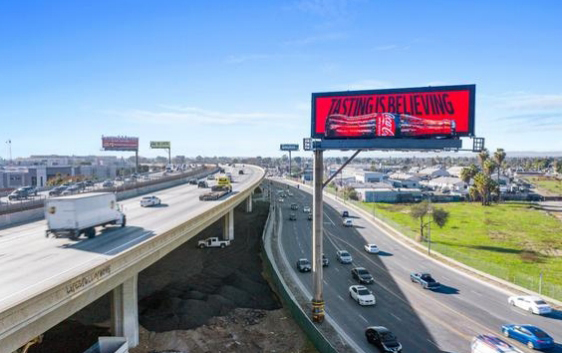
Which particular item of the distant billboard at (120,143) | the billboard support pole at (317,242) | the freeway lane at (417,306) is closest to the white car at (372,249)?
the freeway lane at (417,306)

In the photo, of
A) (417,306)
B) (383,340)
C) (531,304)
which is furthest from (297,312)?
(531,304)

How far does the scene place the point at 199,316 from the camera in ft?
111

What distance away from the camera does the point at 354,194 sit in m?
140

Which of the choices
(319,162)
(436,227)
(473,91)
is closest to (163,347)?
(319,162)

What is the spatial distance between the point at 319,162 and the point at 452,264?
29.3 meters

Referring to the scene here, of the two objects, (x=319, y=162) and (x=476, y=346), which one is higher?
(x=319, y=162)

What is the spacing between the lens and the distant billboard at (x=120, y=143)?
15838 centimetres

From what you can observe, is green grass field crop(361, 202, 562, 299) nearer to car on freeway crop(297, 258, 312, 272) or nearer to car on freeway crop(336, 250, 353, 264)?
car on freeway crop(336, 250, 353, 264)

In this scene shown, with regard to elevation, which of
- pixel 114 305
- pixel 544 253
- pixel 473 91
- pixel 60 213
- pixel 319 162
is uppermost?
pixel 473 91

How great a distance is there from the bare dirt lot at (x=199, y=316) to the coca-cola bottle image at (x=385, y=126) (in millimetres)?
15614

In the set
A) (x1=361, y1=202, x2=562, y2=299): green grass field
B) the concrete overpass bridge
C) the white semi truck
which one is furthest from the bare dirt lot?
(x1=361, y1=202, x2=562, y2=299): green grass field

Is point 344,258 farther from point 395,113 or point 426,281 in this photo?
point 395,113

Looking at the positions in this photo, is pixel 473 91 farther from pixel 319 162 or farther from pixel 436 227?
pixel 436 227

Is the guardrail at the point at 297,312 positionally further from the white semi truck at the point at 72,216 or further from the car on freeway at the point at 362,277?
the white semi truck at the point at 72,216
